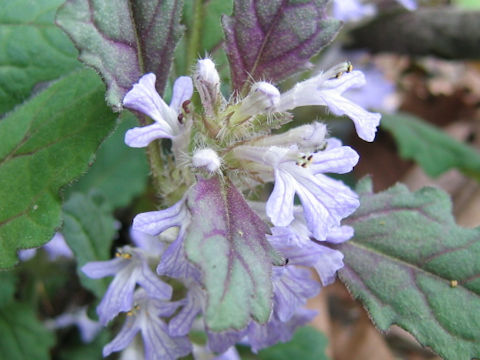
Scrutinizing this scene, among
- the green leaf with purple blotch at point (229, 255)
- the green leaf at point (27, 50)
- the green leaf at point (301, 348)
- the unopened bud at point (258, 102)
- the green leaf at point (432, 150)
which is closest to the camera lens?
the green leaf with purple blotch at point (229, 255)

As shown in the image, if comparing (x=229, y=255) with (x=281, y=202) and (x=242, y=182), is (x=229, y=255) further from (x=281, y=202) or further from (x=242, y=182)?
(x=242, y=182)

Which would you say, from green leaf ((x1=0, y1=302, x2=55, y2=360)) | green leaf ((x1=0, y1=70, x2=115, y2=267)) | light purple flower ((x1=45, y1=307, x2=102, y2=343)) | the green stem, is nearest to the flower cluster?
green leaf ((x1=0, y1=70, x2=115, y2=267))

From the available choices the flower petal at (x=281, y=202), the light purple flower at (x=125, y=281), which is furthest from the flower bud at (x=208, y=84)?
the light purple flower at (x=125, y=281)

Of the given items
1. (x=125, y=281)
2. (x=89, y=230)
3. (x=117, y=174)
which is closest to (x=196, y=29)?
(x=89, y=230)

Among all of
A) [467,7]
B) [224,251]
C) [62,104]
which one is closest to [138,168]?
[62,104]

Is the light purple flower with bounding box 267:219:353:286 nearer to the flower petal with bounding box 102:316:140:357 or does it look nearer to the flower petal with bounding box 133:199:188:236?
the flower petal with bounding box 133:199:188:236

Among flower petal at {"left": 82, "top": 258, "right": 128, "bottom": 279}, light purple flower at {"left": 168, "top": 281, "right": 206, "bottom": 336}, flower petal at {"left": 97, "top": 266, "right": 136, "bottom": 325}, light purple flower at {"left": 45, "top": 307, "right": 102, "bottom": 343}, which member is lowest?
light purple flower at {"left": 45, "top": 307, "right": 102, "bottom": 343}

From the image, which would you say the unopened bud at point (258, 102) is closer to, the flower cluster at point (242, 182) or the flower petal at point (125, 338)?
the flower cluster at point (242, 182)
